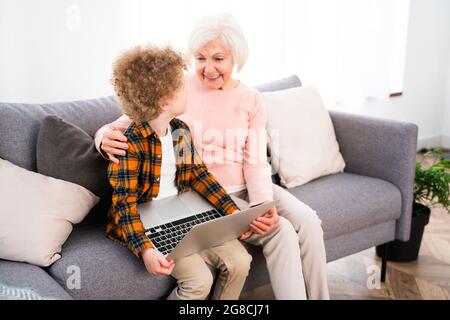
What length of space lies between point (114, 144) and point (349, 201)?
951mm

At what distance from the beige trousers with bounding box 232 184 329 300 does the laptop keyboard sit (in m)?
0.23

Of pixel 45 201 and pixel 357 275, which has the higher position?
pixel 45 201

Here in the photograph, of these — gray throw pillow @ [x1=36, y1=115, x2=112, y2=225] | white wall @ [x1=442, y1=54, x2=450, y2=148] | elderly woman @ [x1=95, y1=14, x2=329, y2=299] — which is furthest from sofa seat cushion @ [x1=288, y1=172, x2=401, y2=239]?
white wall @ [x1=442, y1=54, x2=450, y2=148]

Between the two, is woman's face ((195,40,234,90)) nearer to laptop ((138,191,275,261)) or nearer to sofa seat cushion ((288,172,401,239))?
laptop ((138,191,275,261))

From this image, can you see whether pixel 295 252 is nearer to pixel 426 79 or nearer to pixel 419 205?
pixel 419 205

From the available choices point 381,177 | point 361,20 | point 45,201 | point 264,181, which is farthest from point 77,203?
point 361,20

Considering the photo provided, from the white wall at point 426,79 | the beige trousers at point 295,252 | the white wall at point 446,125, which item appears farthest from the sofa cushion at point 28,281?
the white wall at point 446,125

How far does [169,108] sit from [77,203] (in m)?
0.41

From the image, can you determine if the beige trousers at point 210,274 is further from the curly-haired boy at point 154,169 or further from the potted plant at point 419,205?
the potted plant at point 419,205

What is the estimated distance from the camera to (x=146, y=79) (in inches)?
58.8

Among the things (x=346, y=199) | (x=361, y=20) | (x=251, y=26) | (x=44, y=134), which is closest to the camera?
(x=44, y=134)

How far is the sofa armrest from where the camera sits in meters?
2.10
